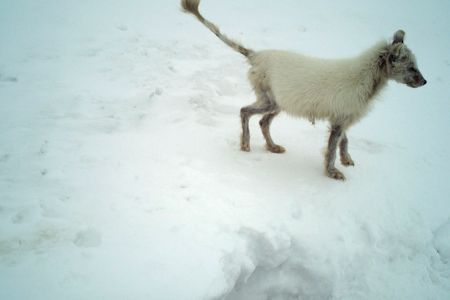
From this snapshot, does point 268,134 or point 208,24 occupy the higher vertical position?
point 208,24

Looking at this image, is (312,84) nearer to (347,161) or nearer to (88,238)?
(347,161)

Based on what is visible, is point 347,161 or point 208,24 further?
point 347,161

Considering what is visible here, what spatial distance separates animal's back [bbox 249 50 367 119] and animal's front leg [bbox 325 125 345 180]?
8.4 inches

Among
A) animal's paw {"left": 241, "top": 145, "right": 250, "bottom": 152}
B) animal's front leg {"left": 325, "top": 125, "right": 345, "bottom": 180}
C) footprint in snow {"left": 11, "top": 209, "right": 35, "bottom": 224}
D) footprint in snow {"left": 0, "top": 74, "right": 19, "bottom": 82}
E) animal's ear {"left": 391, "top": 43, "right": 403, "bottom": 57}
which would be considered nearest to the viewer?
footprint in snow {"left": 11, "top": 209, "right": 35, "bottom": 224}

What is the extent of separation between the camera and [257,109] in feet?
11.4

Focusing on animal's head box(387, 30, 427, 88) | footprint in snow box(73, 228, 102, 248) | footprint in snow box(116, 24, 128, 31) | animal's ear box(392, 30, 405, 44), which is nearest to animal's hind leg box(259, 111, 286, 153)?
animal's head box(387, 30, 427, 88)

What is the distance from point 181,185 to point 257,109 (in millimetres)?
1511

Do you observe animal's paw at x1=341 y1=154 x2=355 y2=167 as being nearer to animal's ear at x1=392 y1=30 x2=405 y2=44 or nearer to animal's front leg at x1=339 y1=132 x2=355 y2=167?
animal's front leg at x1=339 y1=132 x2=355 y2=167

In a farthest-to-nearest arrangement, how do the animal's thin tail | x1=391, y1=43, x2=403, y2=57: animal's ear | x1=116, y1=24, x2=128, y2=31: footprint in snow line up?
x1=116, y1=24, x2=128, y2=31: footprint in snow, the animal's thin tail, x1=391, y1=43, x2=403, y2=57: animal's ear

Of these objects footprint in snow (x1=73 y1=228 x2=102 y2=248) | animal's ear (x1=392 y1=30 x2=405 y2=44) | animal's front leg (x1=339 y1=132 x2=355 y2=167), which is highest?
animal's ear (x1=392 y1=30 x2=405 y2=44)

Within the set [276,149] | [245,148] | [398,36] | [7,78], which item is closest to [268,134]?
[276,149]

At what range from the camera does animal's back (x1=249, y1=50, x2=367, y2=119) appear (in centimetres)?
279

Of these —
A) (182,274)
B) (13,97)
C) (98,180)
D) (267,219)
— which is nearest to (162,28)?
(13,97)

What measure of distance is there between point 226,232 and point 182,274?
20.4 inches
